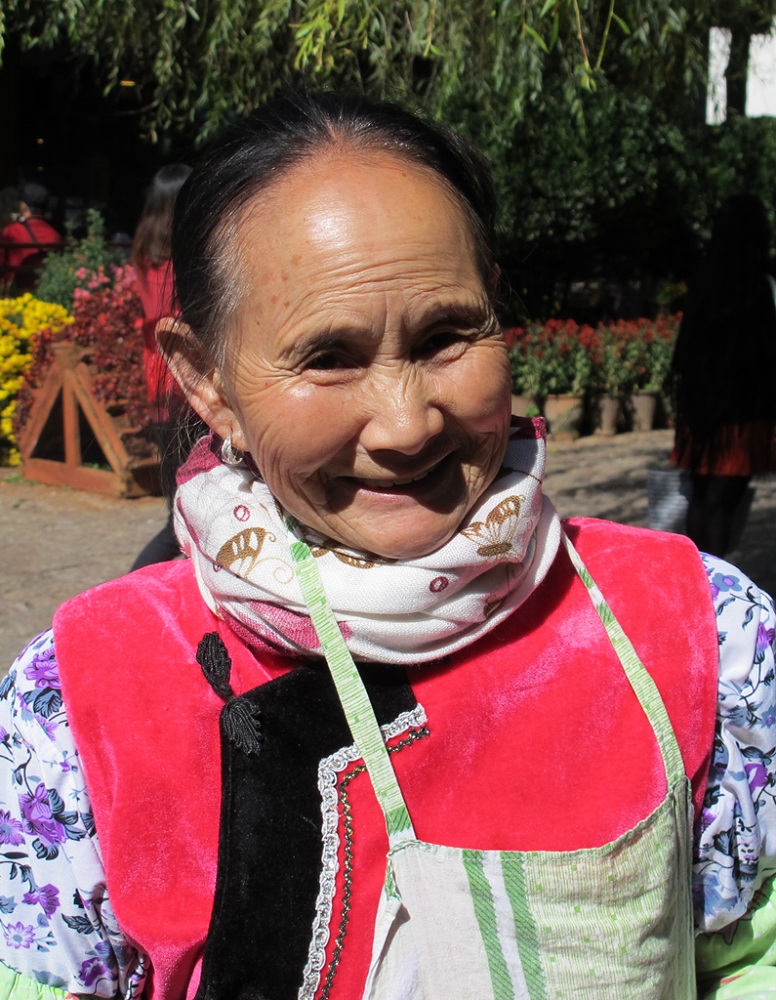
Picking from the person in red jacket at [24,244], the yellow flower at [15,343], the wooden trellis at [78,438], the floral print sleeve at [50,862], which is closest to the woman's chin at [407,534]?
the floral print sleeve at [50,862]

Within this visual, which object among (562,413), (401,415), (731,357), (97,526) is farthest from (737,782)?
(562,413)

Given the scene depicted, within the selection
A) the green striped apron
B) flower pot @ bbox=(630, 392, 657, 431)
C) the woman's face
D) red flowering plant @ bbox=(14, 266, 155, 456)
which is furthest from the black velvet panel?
flower pot @ bbox=(630, 392, 657, 431)

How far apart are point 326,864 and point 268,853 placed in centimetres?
7

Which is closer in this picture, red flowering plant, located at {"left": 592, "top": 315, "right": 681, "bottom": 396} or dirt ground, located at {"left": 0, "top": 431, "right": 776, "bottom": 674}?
dirt ground, located at {"left": 0, "top": 431, "right": 776, "bottom": 674}

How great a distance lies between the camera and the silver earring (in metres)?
1.45

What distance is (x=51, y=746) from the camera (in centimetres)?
138

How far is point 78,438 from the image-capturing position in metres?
7.60

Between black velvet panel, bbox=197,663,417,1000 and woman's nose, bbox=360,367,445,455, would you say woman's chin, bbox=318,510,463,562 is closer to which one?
woman's nose, bbox=360,367,445,455

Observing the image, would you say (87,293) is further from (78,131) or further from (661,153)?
(661,153)

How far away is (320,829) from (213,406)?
540mm

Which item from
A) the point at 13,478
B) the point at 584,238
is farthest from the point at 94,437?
the point at 584,238

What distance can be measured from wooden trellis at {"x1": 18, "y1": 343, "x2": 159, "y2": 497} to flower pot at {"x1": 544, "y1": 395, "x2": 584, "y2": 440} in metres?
3.61

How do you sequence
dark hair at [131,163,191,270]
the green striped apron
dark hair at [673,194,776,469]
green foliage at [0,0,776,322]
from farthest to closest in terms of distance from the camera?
dark hair at [673,194,776,469] → green foliage at [0,0,776,322] → dark hair at [131,163,191,270] → the green striped apron

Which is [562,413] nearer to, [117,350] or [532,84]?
[117,350]
